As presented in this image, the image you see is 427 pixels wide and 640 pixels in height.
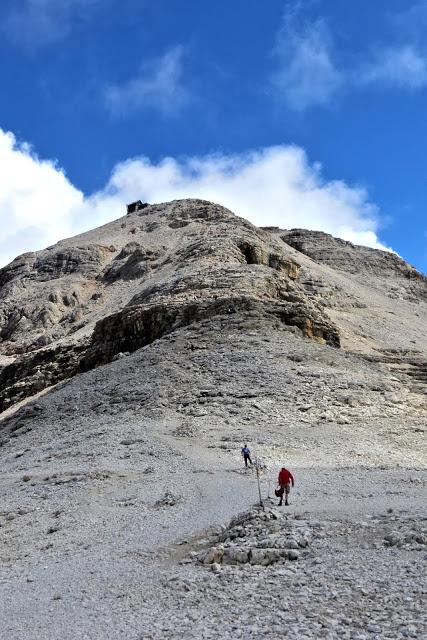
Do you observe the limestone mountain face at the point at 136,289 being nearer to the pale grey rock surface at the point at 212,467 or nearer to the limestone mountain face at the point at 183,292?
the limestone mountain face at the point at 183,292

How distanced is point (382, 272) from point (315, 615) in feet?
311

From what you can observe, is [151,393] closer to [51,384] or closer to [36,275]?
[51,384]

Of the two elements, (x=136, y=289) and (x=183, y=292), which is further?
(x=136, y=289)

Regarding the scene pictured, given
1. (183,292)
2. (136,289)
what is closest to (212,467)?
(183,292)

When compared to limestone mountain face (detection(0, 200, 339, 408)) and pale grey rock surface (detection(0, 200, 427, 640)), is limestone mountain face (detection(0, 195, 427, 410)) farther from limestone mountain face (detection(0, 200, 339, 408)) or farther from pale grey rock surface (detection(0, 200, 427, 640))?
pale grey rock surface (detection(0, 200, 427, 640))

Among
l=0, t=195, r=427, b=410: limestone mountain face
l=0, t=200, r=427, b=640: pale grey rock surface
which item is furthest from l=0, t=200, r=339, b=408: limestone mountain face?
l=0, t=200, r=427, b=640: pale grey rock surface

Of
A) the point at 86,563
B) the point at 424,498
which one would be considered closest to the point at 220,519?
the point at 86,563

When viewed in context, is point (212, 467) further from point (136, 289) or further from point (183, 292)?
point (136, 289)

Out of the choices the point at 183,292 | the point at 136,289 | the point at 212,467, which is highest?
the point at 136,289

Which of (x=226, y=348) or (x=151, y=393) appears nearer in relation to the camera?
(x=151, y=393)

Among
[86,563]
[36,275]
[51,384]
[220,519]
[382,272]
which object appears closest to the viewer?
[86,563]

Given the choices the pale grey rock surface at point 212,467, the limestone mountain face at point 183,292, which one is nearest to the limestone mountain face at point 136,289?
the limestone mountain face at point 183,292

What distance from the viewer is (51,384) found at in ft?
139

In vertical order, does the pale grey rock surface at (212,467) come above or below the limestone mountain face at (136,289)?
below
